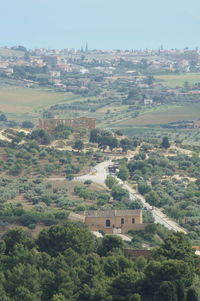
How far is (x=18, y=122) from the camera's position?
396ft

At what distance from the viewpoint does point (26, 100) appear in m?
143

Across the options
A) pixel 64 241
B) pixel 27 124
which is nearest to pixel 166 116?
pixel 27 124

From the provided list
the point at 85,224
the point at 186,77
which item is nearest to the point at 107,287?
the point at 85,224

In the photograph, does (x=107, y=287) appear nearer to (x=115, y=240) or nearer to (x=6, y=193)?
(x=115, y=240)

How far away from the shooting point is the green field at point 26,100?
133000 millimetres

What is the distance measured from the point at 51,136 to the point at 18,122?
39.5 metres

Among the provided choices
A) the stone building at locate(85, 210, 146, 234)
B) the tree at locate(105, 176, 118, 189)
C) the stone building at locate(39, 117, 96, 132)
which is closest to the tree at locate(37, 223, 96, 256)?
the stone building at locate(85, 210, 146, 234)

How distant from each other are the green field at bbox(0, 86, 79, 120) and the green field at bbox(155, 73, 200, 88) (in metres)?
23.5

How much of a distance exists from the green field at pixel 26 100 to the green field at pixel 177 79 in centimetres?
2350

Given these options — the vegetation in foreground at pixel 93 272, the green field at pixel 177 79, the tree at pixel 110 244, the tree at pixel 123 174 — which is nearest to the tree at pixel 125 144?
the tree at pixel 123 174

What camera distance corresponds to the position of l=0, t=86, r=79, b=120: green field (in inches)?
5236

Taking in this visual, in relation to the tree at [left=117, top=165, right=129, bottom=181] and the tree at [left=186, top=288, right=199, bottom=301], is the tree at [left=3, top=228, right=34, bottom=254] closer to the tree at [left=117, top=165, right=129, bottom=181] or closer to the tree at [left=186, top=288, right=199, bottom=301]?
the tree at [left=186, top=288, right=199, bottom=301]

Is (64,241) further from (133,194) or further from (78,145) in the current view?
(78,145)

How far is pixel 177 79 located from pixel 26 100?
38170mm
